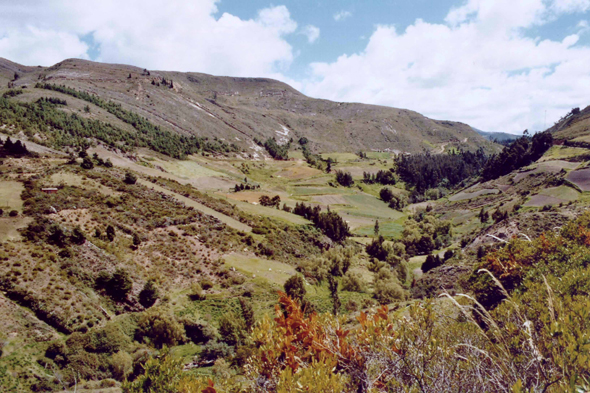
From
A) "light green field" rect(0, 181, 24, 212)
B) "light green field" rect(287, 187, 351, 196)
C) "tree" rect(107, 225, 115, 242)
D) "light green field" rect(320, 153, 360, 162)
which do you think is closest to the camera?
"light green field" rect(0, 181, 24, 212)

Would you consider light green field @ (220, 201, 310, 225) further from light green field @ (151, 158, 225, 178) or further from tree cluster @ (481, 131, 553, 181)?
tree cluster @ (481, 131, 553, 181)

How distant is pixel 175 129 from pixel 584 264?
154946 mm

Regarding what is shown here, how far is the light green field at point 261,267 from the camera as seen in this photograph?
33.9m

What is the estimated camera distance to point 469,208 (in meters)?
88.2

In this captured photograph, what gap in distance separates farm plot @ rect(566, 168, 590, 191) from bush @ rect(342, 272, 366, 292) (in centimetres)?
5782

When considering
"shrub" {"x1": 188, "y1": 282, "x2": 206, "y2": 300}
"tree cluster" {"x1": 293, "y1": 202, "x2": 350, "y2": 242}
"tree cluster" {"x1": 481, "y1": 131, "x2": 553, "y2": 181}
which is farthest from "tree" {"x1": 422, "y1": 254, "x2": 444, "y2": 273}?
"tree cluster" {"x1": 481, "y1": 131, "x2": 553, "y2": 181}

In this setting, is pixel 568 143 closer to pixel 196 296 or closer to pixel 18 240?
pixel 196 296

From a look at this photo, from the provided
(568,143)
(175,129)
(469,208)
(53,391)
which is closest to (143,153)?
(175,129)

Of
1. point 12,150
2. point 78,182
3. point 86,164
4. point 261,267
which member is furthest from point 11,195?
point 261,267

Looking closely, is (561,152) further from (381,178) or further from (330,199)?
(330,199)

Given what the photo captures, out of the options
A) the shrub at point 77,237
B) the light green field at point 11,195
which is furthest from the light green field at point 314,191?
the shrub at point 77,237

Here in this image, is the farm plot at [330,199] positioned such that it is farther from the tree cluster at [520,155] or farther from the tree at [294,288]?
the tree at [294,288]

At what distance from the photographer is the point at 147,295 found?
25.5 metres

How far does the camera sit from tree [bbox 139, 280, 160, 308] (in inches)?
997
